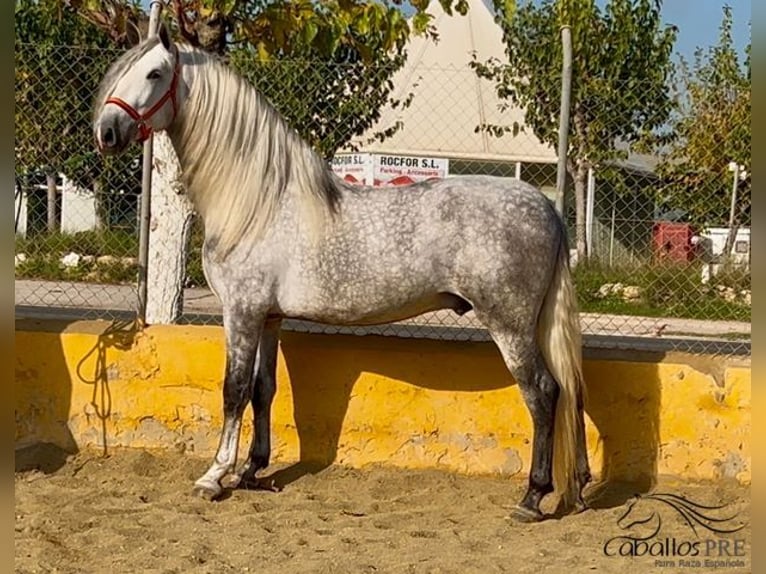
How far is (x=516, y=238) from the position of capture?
4.51 meters

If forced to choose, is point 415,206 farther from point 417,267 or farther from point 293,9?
point 293,9

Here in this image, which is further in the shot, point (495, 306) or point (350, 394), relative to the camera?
point (350, 394)

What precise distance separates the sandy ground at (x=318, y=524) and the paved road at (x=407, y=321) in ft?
3.58

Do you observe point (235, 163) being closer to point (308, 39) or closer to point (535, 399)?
point (308, 39)

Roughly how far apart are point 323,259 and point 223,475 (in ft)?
3.77

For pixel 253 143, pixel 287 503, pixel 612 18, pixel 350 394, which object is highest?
pixel 612 18

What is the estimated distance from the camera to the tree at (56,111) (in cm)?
607

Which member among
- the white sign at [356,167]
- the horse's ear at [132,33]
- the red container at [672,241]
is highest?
the horse's ear at [132,33]

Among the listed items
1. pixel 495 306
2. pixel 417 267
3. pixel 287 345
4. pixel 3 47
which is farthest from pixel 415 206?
pixel 3 47

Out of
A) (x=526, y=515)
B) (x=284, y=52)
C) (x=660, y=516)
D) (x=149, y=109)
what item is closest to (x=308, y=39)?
(x=284, y=52)

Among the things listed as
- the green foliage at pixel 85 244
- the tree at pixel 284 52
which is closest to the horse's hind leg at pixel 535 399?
the tree at pixel 284 52

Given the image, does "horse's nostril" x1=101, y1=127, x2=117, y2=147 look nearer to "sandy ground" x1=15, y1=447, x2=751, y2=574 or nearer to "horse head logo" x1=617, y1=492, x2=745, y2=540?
"sandy ground" x1=15, y1=447, x2=751, y2=574

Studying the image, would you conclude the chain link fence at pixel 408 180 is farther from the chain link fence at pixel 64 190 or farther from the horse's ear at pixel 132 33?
the horse's ear at pixel 132 33

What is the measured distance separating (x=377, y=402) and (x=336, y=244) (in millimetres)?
1048
